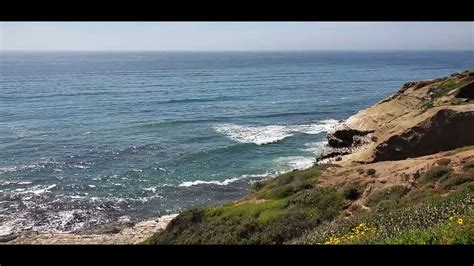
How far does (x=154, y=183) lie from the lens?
28.6 meters

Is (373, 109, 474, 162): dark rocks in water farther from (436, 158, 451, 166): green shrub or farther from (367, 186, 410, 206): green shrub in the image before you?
(367, 186, 410, 206): green shrub

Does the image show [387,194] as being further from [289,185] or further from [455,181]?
[289,185]

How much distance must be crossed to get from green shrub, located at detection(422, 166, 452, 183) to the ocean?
1150 cm

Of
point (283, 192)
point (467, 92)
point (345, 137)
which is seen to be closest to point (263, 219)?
point (283, 192)

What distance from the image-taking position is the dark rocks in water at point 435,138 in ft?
86.2

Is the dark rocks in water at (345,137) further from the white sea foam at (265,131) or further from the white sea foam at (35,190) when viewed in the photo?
the white sea foam at (35,190)

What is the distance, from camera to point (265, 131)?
43438 millimetres

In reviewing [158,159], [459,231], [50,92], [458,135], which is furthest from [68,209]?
[50,92]

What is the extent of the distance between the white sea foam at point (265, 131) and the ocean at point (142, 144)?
9 cm

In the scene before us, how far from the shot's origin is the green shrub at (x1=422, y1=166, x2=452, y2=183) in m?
16.4

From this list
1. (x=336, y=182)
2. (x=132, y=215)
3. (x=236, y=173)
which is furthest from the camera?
(x=236, y=173)
